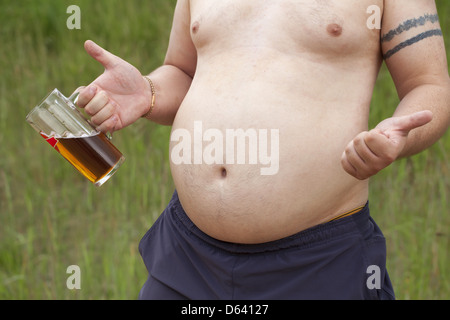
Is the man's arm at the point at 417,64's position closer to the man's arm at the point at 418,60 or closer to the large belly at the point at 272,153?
the man's arm at the point at 418,60

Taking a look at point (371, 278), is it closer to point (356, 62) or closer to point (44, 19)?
point (356, 62)

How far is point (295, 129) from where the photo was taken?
1542mm

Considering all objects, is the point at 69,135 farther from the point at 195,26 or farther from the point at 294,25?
the point at 294,25

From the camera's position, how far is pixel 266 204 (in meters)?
1.55

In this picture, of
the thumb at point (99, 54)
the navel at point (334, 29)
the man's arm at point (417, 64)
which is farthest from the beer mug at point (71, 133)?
the man's arm at point (417, 64)

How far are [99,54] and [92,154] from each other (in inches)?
10.1

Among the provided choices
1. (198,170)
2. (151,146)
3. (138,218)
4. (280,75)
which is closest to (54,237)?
(138,218)

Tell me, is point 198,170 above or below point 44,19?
below

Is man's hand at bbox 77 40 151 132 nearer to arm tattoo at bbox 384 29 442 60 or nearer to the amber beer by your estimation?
the amber beer

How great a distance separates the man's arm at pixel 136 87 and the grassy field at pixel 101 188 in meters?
1.13

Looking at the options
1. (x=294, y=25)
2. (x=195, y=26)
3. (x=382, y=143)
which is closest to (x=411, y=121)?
(x=382, y=143)

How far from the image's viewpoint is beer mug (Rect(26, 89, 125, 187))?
1.64 metres

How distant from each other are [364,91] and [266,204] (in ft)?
1.22

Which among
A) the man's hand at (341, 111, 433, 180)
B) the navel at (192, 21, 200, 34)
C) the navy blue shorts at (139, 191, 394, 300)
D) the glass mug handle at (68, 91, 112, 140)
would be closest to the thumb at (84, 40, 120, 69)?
the glass mug handle at (68, 91, 112, 140)
